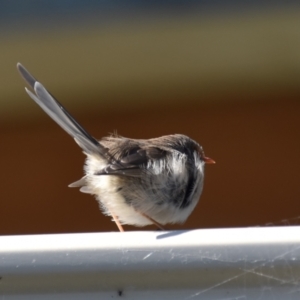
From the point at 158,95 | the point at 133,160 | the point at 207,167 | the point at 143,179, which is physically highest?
the point at 158,95

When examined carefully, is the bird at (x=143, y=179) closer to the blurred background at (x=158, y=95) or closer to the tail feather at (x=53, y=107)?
the tail feather at (x=53, y=107)

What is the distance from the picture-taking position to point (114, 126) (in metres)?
5.63

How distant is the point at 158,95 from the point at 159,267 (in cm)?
388

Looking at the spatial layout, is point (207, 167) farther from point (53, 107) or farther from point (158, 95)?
point (53, 107)

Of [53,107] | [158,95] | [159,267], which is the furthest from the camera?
[158,95]

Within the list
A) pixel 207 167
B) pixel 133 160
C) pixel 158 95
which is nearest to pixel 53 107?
pixel 133 160

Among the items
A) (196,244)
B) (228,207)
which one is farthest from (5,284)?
(228,207)

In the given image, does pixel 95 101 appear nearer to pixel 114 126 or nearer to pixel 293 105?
pixel 114 126

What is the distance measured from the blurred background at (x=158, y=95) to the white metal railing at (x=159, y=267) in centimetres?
312

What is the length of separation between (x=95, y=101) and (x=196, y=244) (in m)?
4.03

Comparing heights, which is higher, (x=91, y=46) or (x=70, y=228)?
(x=91, y=46)

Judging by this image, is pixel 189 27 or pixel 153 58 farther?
pixel 153 58

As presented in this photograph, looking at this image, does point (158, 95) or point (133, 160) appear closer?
point (133, 160)

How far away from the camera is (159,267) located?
157 centimetres
